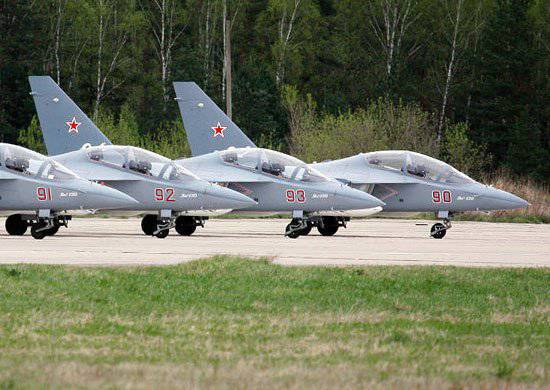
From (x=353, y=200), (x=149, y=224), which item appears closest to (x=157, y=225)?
(x=149, y=224)

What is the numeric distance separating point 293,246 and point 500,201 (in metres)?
6.67

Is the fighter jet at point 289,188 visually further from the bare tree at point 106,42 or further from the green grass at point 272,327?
the bare tree at point 106,42

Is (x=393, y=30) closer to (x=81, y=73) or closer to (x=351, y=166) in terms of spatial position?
(x=81, y=73)

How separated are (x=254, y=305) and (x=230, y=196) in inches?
557

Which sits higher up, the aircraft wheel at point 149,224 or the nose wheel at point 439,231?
the aircraft wheel at point 149,224

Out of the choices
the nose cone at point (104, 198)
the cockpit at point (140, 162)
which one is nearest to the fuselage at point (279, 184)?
the cockpit at point (140, 162)

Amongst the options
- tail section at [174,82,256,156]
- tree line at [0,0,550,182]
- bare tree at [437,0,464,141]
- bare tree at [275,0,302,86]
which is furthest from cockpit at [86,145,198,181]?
bare tree at [275,0,302,86]

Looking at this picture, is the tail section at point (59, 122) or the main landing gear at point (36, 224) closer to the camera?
the main landing gear at point (36, 224)

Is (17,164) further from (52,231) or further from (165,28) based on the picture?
(165,28)

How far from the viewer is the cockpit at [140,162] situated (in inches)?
1134

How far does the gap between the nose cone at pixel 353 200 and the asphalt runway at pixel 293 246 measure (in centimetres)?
71

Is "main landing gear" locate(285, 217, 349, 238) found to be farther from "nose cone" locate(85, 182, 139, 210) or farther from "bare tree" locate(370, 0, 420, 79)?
"bare tree" locate(370, 0, 420, 79)

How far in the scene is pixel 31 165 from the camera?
27.5 metres

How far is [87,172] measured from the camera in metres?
29.1
